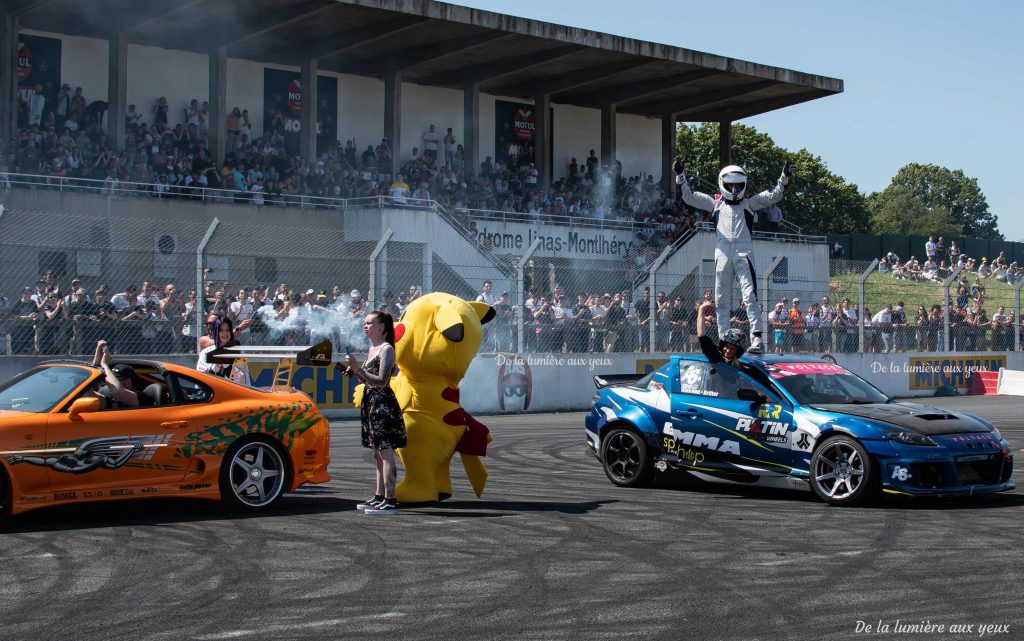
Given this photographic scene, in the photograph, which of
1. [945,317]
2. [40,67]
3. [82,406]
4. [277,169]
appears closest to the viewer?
[82,406]

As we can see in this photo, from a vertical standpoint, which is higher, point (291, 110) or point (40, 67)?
point (40, 67)

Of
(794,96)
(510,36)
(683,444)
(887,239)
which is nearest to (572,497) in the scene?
(683,444)

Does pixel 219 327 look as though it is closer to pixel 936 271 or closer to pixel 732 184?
pixel 732 184

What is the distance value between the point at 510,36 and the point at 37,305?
20.9m

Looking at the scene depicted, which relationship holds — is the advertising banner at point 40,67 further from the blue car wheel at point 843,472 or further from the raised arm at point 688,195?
the blue car wheel at point 843,472

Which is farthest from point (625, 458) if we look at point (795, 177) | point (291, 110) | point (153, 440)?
point (795, 177)

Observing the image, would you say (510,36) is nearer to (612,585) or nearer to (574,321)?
(574,321)

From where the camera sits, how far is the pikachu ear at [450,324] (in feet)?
31.4

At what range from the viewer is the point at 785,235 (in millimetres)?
37844

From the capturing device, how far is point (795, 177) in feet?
265

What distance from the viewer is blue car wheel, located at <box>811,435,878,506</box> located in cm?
951

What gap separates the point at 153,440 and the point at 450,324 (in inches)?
96.6

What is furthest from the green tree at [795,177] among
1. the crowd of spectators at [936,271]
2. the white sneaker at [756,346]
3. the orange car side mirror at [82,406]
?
the orange car side mirror at [82,406]

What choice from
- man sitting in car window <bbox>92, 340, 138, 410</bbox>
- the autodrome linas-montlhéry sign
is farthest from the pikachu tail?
the autodrome linas-montlhéry sign
